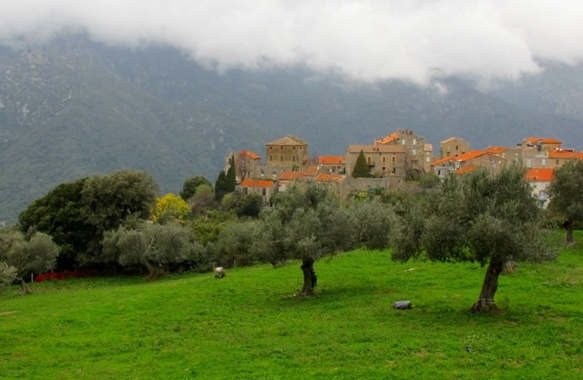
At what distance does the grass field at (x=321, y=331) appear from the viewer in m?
20.1

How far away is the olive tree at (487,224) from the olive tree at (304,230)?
5849mm

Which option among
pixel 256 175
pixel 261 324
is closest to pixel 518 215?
pixel 261 324

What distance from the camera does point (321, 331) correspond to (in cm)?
2464

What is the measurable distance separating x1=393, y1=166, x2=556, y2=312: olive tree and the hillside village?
68.4m

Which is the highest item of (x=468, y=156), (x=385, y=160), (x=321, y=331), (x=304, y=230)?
(x=468, y=156)

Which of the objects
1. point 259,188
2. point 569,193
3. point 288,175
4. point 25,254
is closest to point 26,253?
point 25,254

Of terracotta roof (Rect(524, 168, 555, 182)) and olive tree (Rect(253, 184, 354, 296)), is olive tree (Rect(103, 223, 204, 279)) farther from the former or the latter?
terracotta roof (Rect(524, 168, 555, 182))

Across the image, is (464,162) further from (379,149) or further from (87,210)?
(87,210)

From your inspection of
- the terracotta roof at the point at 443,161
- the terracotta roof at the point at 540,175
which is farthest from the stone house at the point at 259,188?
the terracotta roof at the point at 540,175

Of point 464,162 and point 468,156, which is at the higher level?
point 468,156

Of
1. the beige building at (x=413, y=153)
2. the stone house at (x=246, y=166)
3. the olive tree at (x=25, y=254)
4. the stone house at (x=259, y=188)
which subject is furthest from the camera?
the stone house at (x=246, y=166)

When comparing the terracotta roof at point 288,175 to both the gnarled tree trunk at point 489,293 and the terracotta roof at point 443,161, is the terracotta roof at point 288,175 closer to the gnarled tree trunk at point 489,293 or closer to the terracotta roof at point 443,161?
the terracotta roof at point 443,161

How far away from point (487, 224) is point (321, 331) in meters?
7.48

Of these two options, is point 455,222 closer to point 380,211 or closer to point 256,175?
point 380,211
